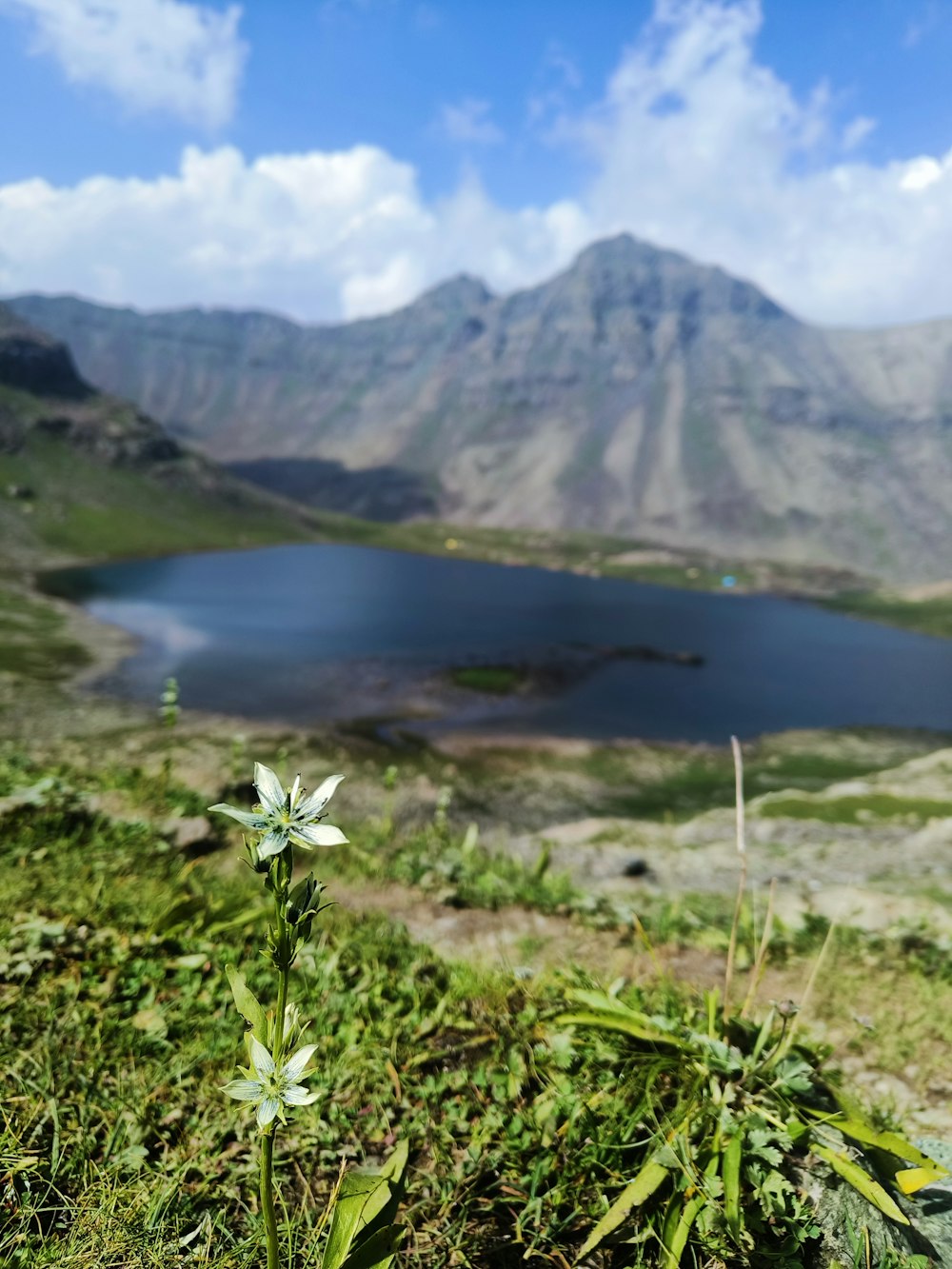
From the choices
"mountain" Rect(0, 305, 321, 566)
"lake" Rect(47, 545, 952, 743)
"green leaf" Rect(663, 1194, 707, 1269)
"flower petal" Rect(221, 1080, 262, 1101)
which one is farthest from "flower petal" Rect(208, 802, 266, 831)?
"mountain" Rect(0, 305, 321, 566)

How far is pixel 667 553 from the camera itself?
196m

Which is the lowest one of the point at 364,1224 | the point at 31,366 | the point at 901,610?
the point at 901,610

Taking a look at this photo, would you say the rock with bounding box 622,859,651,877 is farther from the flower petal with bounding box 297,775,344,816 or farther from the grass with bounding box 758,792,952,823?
the flower petal with bounding box 297,775,344,816

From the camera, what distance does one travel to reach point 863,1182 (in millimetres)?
3488

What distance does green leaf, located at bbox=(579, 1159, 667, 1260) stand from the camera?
3.40m

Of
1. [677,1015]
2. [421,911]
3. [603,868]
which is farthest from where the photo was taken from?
[603,868]

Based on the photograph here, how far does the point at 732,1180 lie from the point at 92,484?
180 metres

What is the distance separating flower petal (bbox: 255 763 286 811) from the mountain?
117752 mm

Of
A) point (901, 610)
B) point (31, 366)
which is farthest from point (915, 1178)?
point (31, 366)

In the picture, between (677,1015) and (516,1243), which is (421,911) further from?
(516,1243)

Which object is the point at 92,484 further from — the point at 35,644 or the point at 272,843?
the point at 272,843

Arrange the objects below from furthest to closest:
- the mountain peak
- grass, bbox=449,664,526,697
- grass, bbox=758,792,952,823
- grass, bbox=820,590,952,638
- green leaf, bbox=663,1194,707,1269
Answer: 1. the mountain peak
2. grass, bbox=820,590,952,638
3. grass, bbox=449,664,526,697
4. grass, bbox=758,792,952,823
5. green leaf, bbox=663,1194,707,1269

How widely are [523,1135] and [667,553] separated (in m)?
203

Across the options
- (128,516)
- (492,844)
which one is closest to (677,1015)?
(492,844)
